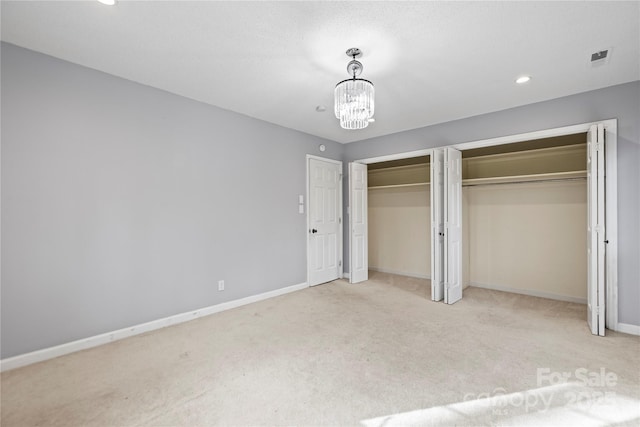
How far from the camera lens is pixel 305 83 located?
9.91 ft

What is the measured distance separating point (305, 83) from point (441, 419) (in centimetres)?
301

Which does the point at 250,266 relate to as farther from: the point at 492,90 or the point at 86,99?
the point at 492,90

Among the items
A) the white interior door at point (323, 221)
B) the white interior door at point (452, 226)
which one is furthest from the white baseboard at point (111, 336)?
the white interior door at point (452, 226)

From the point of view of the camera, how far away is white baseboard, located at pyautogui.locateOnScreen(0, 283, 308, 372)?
7.64 ft

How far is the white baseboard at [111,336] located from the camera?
2.33m

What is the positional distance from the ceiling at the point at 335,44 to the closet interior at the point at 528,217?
1.13 metres

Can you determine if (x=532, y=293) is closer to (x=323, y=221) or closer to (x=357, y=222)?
(x=357, y=222)

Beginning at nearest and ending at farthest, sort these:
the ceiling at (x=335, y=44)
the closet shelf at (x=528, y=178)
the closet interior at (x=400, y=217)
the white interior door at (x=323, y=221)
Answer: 1. the ceiling at (x=335, y=44)
2. the closet shelf at (x=528, y=178)
3. the white interior door at (x=323, y=221)
4. the closet interior at (x=400, y=217)

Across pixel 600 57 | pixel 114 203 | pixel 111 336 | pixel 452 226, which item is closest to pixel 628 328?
pixel 452 226

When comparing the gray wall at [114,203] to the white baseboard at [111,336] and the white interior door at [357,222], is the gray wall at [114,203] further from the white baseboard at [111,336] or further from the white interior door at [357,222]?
the white interior door at [357,222]

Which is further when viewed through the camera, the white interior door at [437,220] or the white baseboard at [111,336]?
the white interior door at [437,220]

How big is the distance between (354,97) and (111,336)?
3.12 metres

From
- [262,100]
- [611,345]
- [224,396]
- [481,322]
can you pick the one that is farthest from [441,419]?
[262,100]

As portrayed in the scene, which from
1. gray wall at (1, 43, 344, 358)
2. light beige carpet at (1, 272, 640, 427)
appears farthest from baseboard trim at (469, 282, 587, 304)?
gray wall at (1, 43, 344, 358)
